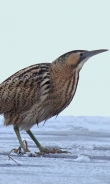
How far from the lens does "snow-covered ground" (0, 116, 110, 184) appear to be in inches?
224

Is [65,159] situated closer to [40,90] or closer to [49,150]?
[49,150]

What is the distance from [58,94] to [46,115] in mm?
250

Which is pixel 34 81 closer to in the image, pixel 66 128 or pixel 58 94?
pixel 58 94

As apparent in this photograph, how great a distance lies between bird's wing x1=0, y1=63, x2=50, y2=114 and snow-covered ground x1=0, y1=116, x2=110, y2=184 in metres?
0.46

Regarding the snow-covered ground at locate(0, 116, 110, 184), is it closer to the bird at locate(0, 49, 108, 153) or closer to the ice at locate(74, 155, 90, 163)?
the ice at locate(74, 155, 90, 163)

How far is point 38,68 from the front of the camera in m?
7.89

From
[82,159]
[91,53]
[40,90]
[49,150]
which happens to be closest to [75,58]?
[91,53]

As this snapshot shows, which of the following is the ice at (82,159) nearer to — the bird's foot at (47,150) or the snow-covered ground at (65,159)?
the snow-covered ground at (65,159)

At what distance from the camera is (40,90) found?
777 centimetres

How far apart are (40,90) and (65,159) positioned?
40.3 inches

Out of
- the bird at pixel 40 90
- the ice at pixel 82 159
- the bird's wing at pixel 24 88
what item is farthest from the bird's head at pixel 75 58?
the ice at pixel 82 159

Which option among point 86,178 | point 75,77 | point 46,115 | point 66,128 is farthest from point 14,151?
point 66,128

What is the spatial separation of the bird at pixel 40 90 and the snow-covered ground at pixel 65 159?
0.38 metres

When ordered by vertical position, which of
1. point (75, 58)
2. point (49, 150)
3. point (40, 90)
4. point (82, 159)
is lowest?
point (49, 150)
